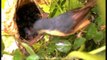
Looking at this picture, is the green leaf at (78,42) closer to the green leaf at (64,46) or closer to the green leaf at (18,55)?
the green leaf at (64,46)

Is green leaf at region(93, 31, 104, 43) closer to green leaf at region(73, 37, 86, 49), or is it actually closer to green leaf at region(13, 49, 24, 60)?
green leaf at region(73, 37, 86, 49)

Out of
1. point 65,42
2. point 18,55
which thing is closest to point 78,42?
point 65,42

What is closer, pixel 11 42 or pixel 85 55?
pixel 85 55

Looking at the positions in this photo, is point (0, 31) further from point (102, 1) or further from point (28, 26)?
point (102, 1)

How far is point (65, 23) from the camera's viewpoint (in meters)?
0.48

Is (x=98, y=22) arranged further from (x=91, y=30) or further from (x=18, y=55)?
(x=18, y=55)

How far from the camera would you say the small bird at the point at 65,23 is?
1.51 ft

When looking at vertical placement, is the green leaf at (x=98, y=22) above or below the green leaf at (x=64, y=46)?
above

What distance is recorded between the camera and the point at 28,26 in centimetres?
56

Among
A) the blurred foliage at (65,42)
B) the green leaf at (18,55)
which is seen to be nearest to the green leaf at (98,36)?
the blurred foliage at (65,42)

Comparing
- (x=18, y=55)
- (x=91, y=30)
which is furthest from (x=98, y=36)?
(x=18, y=55)

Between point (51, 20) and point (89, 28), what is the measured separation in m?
0.08

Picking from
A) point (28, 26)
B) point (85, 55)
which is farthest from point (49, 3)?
point (85, 55)

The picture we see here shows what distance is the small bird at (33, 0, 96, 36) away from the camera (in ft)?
1.51
